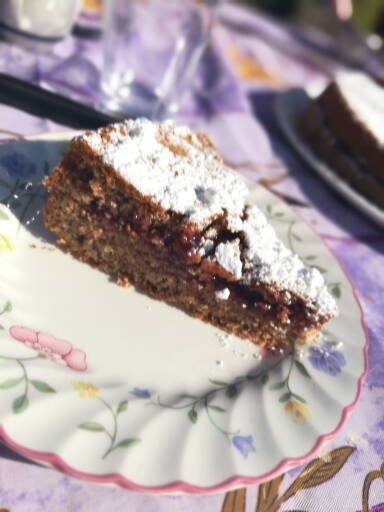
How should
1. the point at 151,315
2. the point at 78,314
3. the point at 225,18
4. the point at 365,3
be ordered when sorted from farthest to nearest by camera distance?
the point at 365,3, the point at 225,18, the point at 151,315, the point at 78,314

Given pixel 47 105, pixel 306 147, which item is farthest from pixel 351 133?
pixel 47 105

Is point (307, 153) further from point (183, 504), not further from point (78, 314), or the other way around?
point (183, 504)

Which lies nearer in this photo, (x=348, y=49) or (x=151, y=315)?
(x=151, y=315)

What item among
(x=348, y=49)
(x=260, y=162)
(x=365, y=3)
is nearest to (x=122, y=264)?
(x=260, y=162)

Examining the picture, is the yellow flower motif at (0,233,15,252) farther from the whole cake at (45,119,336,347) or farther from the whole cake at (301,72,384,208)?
the whole cake at (301,72,384,208)

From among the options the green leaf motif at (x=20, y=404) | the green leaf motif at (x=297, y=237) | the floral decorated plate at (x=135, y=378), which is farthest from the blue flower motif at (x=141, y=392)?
the green leaf motif at (x=297, y=237)

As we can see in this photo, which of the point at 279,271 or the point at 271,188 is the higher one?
the point at 279,271

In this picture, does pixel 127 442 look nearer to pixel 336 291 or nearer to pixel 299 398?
pixel 299 398
